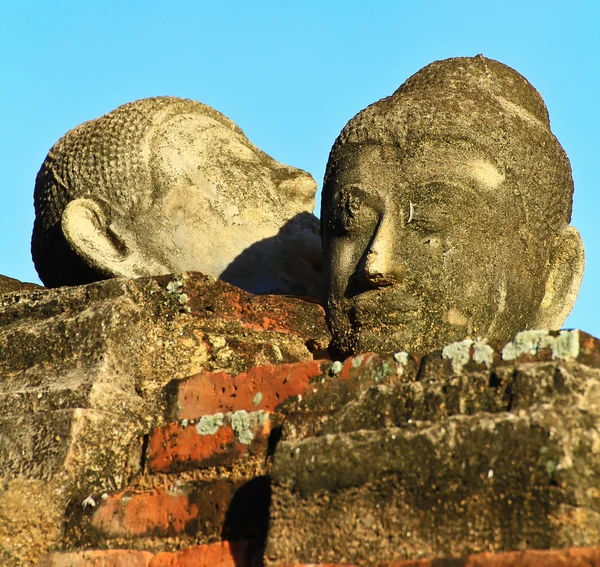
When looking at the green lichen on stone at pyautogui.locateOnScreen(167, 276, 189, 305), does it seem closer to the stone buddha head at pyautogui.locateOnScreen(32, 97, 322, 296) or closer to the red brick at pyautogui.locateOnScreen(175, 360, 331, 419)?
the red brick at pyautogui.locateOnScreen(175, 360, 331, 419)

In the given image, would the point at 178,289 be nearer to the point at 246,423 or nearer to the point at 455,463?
the point at 246,423

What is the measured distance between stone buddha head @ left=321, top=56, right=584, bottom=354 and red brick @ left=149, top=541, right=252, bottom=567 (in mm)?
1025

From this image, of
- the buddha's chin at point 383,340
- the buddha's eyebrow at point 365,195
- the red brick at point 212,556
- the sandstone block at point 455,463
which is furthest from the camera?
the buddha's eyebrow at point 365,195

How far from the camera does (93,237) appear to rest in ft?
16.1

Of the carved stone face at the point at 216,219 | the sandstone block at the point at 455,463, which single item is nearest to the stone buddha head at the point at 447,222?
the carved stone face at the point at 216,219

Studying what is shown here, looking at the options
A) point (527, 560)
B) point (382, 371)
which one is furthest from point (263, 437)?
point (527, 560)

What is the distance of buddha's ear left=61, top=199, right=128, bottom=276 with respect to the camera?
4871 mm

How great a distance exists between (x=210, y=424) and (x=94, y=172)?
2.01 m

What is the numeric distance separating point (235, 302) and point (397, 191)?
69 cm

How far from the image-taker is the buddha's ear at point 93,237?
16.0 feet

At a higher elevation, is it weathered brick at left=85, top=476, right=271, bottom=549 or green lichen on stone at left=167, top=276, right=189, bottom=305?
green lichen on stone at left=167, top=276, right=189, bottom=305

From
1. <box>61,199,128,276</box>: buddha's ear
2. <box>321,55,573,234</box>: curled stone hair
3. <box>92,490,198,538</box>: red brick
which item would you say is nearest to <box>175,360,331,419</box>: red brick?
<box>92,490,198,538</box>: red brick

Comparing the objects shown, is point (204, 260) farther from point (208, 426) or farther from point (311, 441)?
point (311, 441)

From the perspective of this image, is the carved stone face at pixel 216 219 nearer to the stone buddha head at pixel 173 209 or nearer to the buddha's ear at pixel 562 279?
the stone buddha head at pixel 173 209
